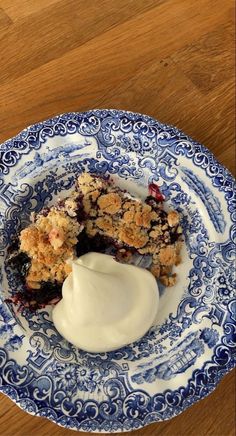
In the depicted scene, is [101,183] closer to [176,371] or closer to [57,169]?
[57,169]

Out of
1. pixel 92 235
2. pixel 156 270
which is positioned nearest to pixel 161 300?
pixel 156 270

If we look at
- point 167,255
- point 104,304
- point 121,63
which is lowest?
point 104,304

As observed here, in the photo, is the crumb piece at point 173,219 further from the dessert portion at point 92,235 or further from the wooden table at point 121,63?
the wooden table at point 121,63

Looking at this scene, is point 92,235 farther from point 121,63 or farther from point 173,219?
point 121,63

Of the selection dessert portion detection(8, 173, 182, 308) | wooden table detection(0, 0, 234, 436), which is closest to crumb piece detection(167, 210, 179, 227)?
dessert portion detection(8, 173, 182, 308)

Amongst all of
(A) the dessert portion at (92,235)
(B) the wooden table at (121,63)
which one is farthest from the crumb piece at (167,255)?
(B) the wooden table at (121,63)

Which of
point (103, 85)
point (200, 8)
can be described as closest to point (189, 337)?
point (103, 85)

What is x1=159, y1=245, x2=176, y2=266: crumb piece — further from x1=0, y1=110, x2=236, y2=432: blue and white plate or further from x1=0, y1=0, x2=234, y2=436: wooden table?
x1=0, y1=0, x2=234, y2=436: wooden table
